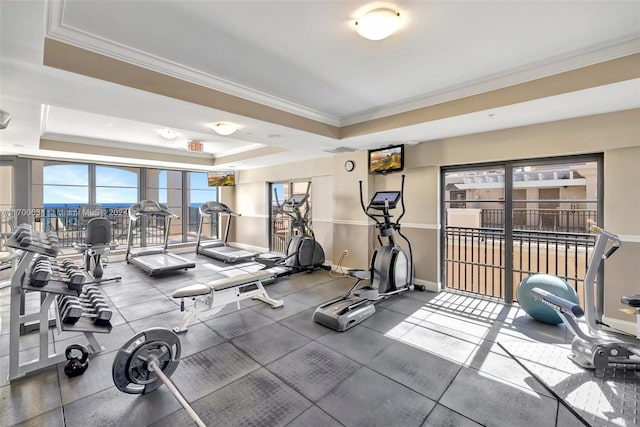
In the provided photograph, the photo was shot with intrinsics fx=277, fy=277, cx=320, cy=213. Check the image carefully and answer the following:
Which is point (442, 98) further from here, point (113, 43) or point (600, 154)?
point (113, 43)

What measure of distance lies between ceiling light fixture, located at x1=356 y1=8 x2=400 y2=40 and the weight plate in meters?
2.85

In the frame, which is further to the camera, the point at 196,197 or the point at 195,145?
the point at 196,197

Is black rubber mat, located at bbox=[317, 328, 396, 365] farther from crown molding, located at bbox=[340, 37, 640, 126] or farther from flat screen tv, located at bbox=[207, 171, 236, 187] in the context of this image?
flat screen tv, located at bbox=[207, 171, 236, 187]

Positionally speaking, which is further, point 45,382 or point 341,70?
point 341,70

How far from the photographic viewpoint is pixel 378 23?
2059mm

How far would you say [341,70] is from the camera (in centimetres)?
292

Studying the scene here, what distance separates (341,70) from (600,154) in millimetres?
3365

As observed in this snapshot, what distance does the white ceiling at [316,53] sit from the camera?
2.01 metres

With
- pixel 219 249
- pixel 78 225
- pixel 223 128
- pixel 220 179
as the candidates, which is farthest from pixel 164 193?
pixel 223 128

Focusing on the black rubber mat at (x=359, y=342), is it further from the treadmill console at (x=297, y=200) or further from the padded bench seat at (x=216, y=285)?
the treadmill console at (x=297, y=200)

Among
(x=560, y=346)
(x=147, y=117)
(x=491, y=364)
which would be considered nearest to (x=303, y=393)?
(x=491, y=364)

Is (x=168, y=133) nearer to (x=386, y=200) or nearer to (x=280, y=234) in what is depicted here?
(x=280, y=234)

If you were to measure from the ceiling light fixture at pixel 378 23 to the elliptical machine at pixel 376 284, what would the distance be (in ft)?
8.69

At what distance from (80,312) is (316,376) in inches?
80.7
